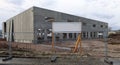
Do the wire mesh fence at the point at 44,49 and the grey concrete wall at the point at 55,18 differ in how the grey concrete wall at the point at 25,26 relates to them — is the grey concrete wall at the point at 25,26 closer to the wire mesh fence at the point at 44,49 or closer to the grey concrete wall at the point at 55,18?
the wire mesh fence at the point at 44,49

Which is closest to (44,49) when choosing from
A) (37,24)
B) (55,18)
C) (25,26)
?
(37,24)

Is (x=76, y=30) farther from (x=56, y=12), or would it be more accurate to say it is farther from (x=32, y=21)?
(x=56, y=12)

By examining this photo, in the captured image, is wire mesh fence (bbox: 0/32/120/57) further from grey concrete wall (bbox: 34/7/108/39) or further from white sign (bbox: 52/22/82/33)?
grey concrete wall (bbox: 34/7/108/39)

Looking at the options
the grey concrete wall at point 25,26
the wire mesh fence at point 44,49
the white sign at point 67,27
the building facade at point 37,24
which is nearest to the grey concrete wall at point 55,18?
the building facade at point 37,24

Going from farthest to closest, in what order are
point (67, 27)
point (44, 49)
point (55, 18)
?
point (55, 18) → point (44, 49) → point (67, 27)

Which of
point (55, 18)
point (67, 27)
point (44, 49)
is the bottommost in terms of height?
point (44, 49)

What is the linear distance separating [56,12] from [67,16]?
20.5ft

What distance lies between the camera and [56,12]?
55406 millimetres

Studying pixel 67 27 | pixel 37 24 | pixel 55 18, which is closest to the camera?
pixel 67 27

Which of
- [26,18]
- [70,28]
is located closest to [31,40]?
[26,18]

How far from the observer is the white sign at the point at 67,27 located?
17109 mm

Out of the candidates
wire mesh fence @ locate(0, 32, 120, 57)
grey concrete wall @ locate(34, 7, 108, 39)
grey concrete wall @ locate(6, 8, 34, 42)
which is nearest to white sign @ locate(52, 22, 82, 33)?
wire mesh fence @ locate(0, 32, 120, 57)

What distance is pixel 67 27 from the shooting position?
1736cm

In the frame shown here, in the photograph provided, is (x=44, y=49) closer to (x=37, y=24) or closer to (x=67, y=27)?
(x=67, y=27)
